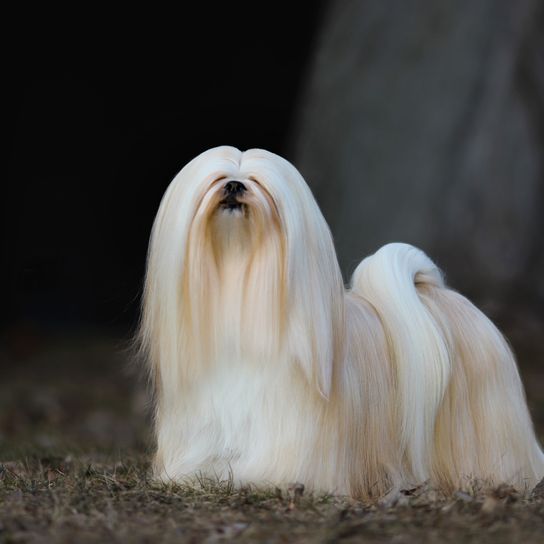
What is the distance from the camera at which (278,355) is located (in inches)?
181

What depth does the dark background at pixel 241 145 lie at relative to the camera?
9.84 metres

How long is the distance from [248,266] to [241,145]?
1025 centimetres

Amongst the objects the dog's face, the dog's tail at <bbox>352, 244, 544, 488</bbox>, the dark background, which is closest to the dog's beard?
the dog's face

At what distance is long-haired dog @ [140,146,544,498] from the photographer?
4.58 metres

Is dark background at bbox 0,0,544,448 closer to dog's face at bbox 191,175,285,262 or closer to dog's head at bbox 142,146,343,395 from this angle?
dog's head at bbox 142,146,343,395

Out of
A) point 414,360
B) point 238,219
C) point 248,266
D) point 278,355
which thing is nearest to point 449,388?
point 414,360

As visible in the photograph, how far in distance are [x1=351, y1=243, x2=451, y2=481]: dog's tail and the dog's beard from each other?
1.98 feet

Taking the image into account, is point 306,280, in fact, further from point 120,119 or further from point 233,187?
point 120,119

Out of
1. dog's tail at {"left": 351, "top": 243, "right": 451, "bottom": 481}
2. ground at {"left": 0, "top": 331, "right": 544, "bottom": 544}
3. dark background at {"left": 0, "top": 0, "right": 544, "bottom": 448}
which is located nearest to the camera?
ground at {"left": 0, "top": 331, "right": 544, "bottom": 544}

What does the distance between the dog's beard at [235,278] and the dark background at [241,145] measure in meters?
2.65

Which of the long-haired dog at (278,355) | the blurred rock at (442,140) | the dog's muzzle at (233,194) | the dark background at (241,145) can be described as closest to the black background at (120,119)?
the dark background at (241,145)

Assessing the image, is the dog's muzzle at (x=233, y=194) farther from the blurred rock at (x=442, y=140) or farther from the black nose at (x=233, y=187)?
the blurred rock at (x=442, y=140)

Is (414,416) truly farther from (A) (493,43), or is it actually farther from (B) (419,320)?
(A) (493,43)

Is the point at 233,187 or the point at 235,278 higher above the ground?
the point at 233,187
